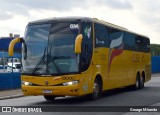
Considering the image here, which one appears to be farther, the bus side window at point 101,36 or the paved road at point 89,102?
the bus side window at point 101,36

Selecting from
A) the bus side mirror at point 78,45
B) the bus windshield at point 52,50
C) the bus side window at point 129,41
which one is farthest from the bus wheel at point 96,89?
the bus side window at point 129,41

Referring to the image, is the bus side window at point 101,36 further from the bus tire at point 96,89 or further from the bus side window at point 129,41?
the bus side window at point 129,41

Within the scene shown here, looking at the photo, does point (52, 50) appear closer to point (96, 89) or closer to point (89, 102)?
point (89, 102)

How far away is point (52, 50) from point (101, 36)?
3.16 m

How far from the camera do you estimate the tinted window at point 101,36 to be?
18406 millimetres

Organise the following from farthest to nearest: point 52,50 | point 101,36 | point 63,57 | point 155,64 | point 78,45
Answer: point 155,64, point 101,36, point 52,50, point 63,57, point 78,45

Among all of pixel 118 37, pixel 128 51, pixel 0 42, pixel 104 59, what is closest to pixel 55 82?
pixel 104 59

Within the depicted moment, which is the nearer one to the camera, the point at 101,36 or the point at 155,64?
the point at 101,36

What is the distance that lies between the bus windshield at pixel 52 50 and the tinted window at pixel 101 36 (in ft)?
5.81

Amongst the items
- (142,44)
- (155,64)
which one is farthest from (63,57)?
(155,64)

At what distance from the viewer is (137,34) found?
2675 cm

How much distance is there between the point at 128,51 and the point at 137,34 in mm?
2980

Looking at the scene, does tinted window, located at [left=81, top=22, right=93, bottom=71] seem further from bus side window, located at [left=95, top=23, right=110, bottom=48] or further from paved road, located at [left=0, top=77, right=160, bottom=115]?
paved road, located at [left=0, top=77, right=160, bottom=115]

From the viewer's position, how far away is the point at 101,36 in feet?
62.4
